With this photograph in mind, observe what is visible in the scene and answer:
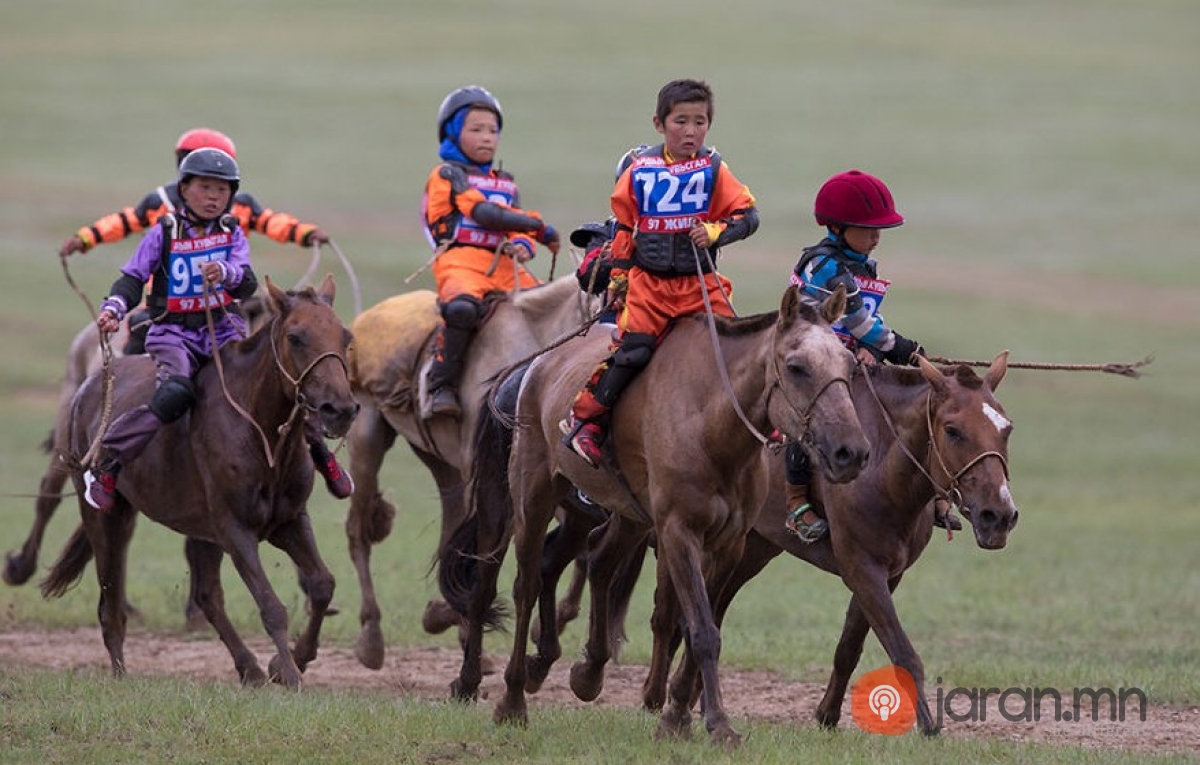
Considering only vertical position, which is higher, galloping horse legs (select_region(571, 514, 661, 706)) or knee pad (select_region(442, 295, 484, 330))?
knee pad (select_region(442, 295, 484, 330))

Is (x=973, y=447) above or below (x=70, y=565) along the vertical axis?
above

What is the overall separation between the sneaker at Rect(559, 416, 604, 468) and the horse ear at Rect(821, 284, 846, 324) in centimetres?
138

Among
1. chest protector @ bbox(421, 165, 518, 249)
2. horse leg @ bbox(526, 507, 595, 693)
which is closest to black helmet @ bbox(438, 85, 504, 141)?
chest protector @ bbox(421, 165, 518, 249)

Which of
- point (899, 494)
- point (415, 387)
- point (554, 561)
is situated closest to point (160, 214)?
point (415, 387)

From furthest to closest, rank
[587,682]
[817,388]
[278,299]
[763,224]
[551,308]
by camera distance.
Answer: [763,224] < [551,308] < [278,299] < [587,682] < [817,388]

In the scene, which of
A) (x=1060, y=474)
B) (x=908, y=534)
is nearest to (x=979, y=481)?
(x=908, y=534)

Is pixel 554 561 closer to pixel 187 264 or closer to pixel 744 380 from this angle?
pixel 744 380

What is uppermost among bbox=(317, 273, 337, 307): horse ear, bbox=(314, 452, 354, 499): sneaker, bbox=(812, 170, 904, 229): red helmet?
bbox=(812, 170, 904, 229): red helmet

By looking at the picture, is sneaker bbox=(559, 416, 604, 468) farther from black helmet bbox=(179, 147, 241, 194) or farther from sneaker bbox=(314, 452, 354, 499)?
black helmet bbox=(179, 147, 241, 194)

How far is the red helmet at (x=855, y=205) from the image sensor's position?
9.69 meters

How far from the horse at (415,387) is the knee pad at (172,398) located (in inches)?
72.5

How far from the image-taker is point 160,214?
43.2 ft

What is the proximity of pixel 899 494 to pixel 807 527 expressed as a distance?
1.82 ft

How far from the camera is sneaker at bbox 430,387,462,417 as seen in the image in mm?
12633
